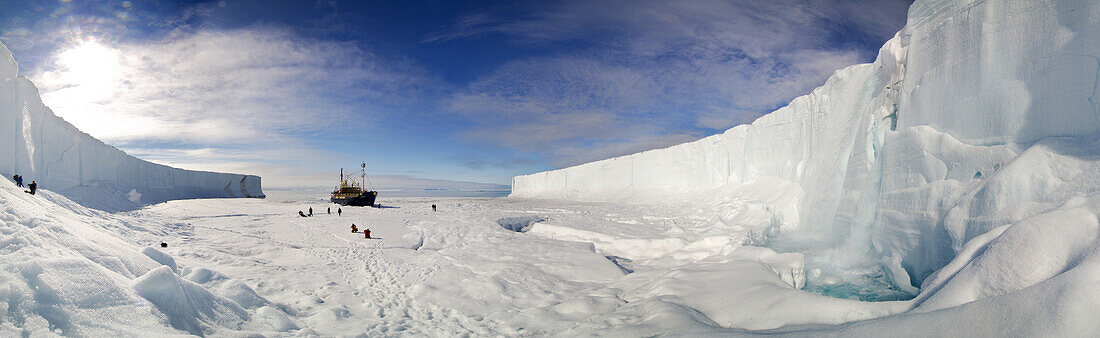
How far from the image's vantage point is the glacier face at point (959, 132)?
3732 mm

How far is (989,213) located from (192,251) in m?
12.2

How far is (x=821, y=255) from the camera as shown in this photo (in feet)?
24.9

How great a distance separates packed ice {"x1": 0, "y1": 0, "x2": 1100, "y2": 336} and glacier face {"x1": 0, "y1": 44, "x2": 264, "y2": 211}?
98.3 inches

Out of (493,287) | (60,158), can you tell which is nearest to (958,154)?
(493,287)

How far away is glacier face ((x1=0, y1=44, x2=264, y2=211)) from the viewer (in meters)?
12.7

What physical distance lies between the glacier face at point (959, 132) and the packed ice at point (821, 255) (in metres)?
0.02

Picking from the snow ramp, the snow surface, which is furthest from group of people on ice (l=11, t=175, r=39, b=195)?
the snow ramp

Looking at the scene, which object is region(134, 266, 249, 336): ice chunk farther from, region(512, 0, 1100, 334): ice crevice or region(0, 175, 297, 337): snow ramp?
region(512, 0, 1100, 334): ice crevice

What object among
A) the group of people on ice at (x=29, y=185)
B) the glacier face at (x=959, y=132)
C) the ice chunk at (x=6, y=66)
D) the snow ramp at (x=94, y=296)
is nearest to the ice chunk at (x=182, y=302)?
the snow ramp at (x=94, y=296)

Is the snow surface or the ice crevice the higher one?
the ice crevice

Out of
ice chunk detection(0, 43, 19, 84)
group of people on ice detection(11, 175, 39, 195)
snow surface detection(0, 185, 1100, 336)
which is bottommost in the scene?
snow surface detection(0, 185, 1100, 336)

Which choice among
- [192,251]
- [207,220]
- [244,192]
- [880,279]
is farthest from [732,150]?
[244,192]

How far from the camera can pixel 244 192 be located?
4591 cm

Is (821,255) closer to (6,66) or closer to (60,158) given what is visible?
(6,66)
